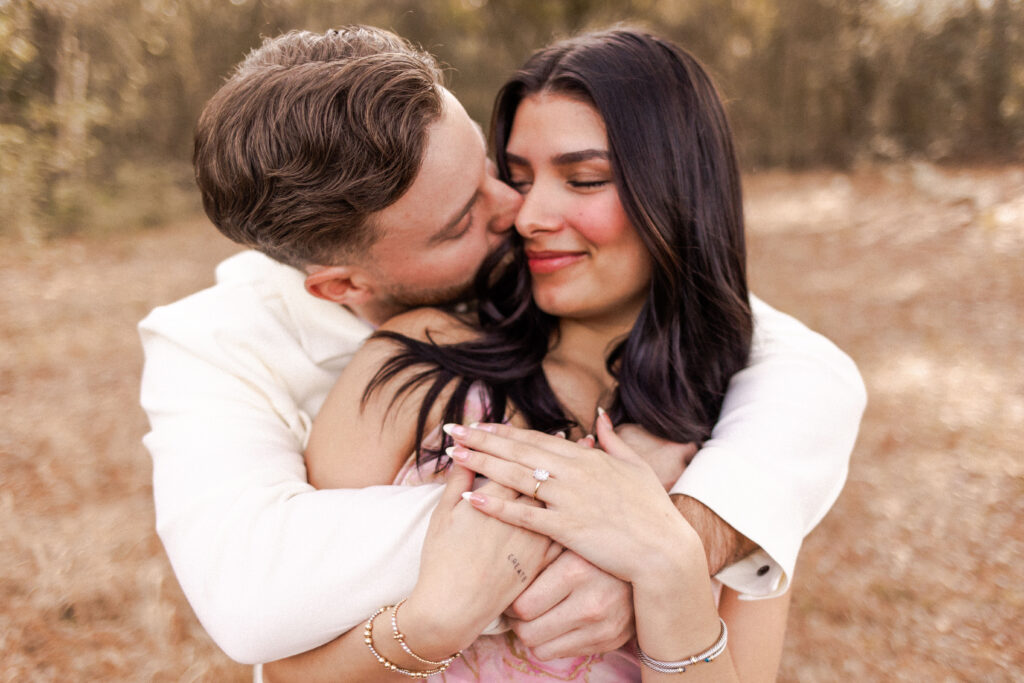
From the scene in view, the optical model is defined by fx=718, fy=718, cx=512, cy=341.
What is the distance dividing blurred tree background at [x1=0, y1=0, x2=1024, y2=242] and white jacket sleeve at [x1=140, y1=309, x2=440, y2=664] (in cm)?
180

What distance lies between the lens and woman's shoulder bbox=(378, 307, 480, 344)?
2.07 metres

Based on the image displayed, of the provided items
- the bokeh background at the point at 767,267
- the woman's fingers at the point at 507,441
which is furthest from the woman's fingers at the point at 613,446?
the bokeh background at the point at 767,267

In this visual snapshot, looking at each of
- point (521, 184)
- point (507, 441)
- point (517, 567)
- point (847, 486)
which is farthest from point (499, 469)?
point (847, 486)

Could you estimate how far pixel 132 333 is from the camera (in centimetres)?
569

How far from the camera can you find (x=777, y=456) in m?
1.84

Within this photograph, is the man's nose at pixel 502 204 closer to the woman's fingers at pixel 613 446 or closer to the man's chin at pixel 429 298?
the man's chin at pixel 429 298

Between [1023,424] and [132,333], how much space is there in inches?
253

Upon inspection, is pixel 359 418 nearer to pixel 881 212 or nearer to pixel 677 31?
pixel 881 212

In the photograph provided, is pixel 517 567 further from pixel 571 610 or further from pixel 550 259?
pixel 550 259

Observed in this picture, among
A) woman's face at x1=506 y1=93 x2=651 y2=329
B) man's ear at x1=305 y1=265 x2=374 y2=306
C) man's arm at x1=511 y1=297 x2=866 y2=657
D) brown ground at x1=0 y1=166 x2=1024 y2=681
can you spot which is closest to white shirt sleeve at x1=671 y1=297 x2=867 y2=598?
man's arm at x1=511 y1=297 x2=866 y2=657

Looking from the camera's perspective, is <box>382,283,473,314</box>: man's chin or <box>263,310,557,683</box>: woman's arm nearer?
<box>263,310,557,683</box>: woman's arm

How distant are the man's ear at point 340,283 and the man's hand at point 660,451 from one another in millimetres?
890

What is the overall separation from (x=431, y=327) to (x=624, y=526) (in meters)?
0.86

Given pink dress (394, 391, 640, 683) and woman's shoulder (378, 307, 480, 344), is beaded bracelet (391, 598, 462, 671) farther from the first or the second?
woman's shoulder (378, 307, 480, 344)
